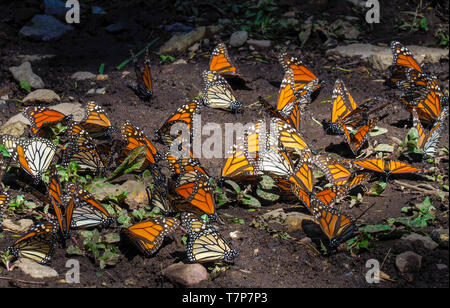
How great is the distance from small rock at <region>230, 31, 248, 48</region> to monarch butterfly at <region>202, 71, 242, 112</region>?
40.7 inches

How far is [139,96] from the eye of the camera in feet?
17.0

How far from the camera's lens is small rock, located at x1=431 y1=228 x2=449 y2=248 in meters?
3.21

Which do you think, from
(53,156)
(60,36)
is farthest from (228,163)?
(60,36)

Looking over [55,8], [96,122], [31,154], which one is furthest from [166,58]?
[31,154]

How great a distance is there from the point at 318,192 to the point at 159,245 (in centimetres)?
130

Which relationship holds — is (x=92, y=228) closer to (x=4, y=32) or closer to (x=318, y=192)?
(x=318, y=192)

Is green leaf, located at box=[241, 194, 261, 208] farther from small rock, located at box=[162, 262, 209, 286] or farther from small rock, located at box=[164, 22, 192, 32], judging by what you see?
small rock, located at box=[164, 22, 192, 32]

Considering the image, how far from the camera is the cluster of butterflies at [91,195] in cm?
321

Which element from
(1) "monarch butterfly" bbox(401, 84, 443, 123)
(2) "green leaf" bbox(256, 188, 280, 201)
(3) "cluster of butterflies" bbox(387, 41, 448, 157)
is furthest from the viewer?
(1) "monarch butterfly" bbox(401, 84, 443, 123)

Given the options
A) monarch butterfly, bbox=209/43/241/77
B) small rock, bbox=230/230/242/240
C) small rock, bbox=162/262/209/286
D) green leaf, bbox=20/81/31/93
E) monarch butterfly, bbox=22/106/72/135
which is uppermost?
monarch butterfly, bbox=209/43/241/77

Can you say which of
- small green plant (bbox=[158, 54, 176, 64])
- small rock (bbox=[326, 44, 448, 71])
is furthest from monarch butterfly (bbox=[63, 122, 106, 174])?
small rock (bbox=[326, 44, 448, 71])
